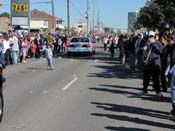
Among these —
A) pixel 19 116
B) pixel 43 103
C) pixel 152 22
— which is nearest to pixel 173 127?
pixel 19 116

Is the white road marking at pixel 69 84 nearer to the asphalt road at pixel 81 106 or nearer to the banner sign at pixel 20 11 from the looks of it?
the asphalt road at pixel 81 106

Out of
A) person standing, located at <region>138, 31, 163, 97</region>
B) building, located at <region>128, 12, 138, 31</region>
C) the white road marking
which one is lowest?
the white road marking

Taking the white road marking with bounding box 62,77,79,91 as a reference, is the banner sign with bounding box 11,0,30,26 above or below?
above

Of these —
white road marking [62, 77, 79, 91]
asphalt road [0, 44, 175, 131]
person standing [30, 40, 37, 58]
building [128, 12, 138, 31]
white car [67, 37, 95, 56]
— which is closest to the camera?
asphalt road [0, 44, 175, 131]

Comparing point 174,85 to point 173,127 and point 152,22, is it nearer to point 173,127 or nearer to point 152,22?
point 173,127

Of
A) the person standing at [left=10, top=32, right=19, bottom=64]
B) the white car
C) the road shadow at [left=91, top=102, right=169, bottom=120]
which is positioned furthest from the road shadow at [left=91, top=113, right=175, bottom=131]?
the white car

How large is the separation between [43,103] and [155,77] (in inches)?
130

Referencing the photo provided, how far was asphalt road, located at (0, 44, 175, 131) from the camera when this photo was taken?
32.2 ft

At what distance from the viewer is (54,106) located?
12305 millimetres

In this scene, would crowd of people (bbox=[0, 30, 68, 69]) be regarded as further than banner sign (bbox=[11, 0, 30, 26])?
No

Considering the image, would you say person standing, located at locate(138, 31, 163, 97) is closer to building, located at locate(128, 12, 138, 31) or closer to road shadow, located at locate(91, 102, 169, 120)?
road shadow, located at locate(91, 102, 169, 120)

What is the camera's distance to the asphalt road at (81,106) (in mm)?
9820

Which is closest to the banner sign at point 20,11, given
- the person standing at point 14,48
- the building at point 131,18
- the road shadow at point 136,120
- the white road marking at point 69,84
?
the person standing at point 14,48

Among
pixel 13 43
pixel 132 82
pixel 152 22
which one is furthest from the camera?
pixel 152 22
